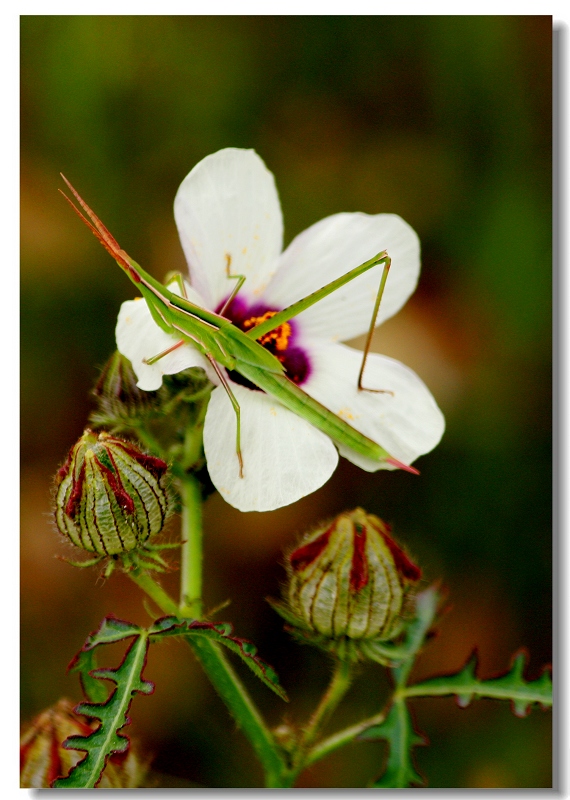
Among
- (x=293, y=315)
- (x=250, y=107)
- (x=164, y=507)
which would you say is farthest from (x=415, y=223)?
(x=164, y=507)

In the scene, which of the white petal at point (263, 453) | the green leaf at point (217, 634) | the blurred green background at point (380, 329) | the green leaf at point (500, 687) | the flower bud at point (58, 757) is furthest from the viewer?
the blurred green background at point (380, 329)

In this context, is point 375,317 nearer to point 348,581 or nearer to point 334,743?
point 348,581

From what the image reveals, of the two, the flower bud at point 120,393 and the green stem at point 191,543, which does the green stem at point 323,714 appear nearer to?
the green stem at point 191,543

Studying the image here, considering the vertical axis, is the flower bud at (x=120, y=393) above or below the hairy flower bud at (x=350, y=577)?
above

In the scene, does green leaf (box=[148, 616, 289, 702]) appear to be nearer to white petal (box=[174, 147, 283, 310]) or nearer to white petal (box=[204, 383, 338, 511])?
white petal (box=[204, 383, 338, 511])

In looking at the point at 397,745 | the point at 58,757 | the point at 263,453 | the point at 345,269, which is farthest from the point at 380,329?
the point at 58,757

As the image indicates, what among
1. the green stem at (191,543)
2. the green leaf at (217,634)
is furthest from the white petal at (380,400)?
the green leaf at (217,634)
